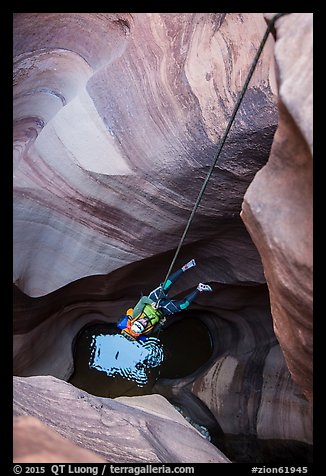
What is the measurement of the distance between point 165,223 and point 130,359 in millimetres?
1833

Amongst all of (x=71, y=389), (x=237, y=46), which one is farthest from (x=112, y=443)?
(x=237, y=46)

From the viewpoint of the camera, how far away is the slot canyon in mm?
2516

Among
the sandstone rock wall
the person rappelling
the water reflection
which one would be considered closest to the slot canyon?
the sandstone rock wall

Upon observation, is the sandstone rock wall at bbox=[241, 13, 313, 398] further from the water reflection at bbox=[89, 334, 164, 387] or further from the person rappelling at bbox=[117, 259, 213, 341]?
the water reflection at bbox=[89, 334, 164, 387]

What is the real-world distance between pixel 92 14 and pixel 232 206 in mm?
1969

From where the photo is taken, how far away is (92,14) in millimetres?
4172

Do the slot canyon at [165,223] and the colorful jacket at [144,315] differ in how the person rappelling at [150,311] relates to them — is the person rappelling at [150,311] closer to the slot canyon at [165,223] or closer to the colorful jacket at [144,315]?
the colorful jacket at [144,315]

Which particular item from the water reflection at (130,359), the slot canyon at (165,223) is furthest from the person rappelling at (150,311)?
the water reflection at (130,359)

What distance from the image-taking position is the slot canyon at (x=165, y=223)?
8.25 feet

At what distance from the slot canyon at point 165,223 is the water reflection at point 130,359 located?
0.65 ft

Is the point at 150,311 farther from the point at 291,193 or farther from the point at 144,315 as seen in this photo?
the point at 291,193

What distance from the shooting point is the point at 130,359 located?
216 inches

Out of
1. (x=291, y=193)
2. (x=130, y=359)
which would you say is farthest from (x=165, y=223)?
(x=291, y=193)

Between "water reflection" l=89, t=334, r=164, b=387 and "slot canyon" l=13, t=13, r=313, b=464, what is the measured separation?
0.20 metres
